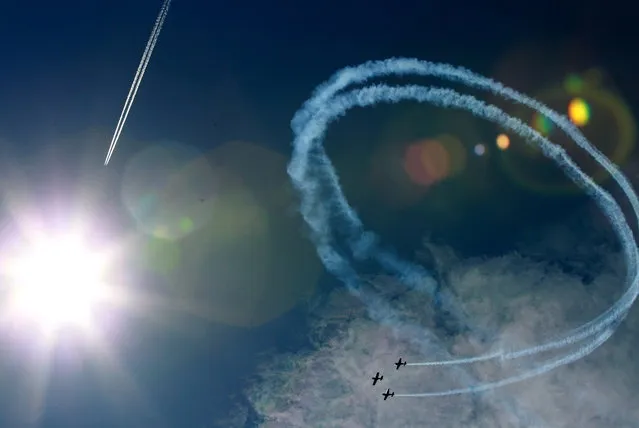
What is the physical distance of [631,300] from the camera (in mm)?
98062

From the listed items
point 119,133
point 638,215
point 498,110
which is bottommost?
point 638,215

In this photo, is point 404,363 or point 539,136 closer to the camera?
point 539,136

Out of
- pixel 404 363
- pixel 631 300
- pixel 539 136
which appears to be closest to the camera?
pixel 539 136

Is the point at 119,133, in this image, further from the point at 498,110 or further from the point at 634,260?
the point at 634,260

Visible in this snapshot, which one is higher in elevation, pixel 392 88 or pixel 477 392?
pixel 392 88

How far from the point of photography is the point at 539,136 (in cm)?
8725

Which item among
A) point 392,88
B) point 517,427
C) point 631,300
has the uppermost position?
point 392,88

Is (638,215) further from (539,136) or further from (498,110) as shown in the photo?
(498,110)

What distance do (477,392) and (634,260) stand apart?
4094cm

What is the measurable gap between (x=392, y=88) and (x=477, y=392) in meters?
63.0

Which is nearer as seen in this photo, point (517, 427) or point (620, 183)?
point (620, 183)

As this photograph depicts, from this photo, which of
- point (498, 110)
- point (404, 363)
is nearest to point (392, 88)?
point (498, 110)

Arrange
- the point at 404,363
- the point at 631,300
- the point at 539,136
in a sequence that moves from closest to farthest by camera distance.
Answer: the point at 539,136
the point at 631,300
the point at 404,363

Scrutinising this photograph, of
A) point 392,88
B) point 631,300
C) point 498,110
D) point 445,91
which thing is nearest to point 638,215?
point 631,300
